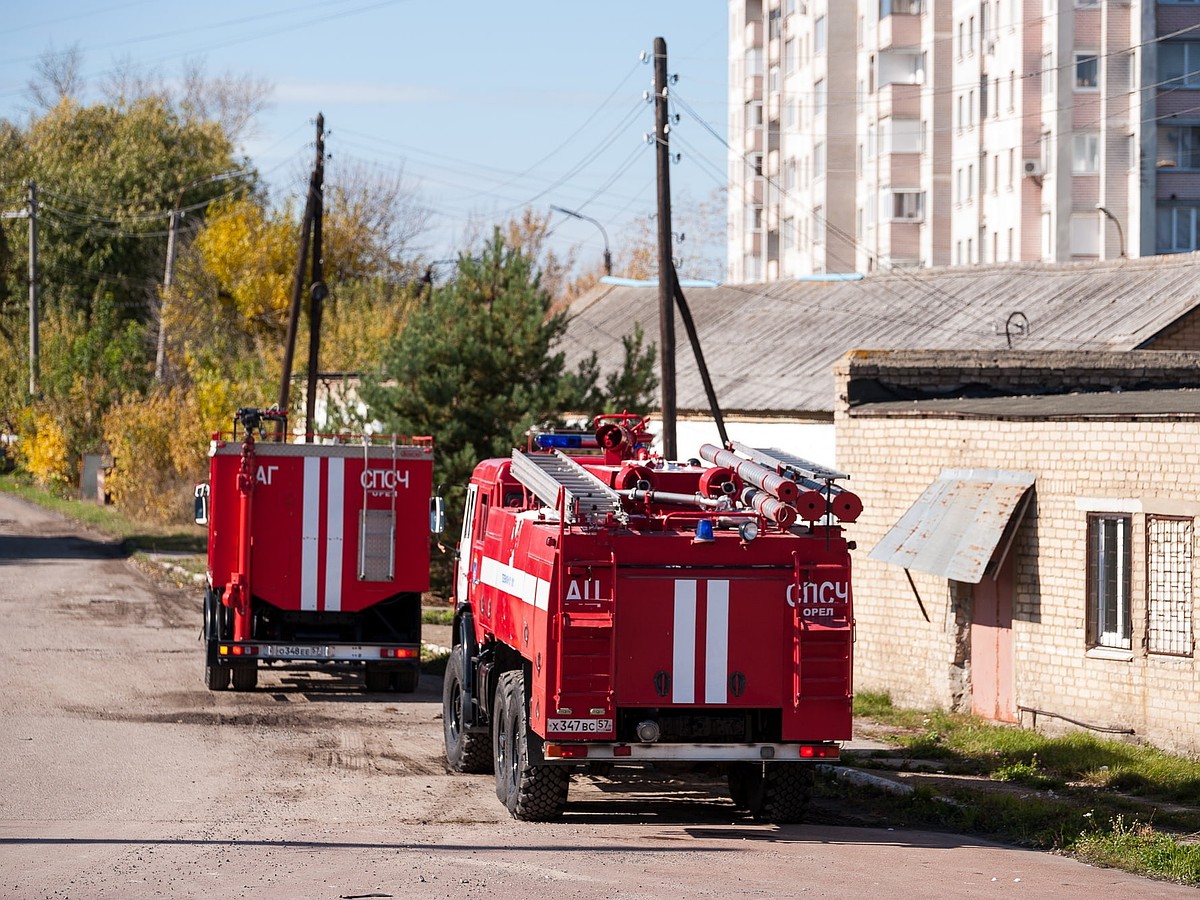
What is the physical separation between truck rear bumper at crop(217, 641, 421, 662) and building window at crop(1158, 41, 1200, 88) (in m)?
45.6

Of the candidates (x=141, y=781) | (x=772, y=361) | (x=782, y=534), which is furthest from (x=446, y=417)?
(x=782, y=534)

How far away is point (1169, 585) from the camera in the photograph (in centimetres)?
1479

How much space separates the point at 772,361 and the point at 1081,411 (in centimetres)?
1908

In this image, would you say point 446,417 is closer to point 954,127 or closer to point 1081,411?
point 1081,411

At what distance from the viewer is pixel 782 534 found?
11.4m

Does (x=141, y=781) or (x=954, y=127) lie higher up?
(x=954, y=127)

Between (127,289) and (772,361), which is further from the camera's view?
(127,289)

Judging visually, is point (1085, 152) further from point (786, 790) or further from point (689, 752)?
point (689, 752)

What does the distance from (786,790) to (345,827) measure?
3.30 metres

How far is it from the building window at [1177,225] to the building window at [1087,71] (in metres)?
5.09

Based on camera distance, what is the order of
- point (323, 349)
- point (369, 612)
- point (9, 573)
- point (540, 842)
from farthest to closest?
point (323, 349)
point (9, 573)
point (369, 612)
point (540, 842)

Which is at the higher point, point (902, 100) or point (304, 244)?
point (902, 100)

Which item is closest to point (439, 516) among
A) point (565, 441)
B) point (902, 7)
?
point (565, 441)

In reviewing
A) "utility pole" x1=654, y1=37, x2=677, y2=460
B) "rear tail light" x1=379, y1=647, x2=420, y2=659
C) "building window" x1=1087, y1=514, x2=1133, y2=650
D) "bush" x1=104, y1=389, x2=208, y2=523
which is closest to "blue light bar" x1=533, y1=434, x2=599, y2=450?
"rear tail light" x1=379, y1=647, x2=420, y2=659
